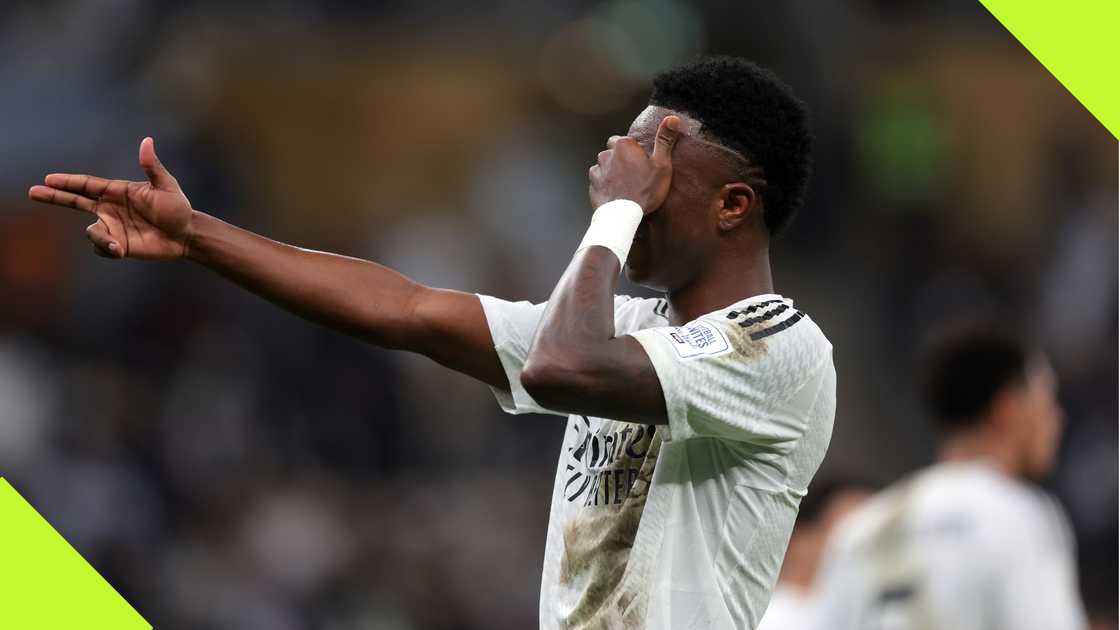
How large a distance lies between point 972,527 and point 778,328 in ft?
4.11

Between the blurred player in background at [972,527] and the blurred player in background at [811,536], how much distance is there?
1.82 m

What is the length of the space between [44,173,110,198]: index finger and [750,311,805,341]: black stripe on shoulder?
1.41 meters

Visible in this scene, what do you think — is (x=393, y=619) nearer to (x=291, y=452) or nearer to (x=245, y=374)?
(x=291, y=452)

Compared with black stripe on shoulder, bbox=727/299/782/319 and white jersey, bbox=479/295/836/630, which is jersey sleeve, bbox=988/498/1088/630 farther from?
black stripe on shoulder, bbox=727/299/782/319

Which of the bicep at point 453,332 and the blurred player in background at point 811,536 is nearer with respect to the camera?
the bicep at point 453,332

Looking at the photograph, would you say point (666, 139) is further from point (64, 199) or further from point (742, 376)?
point (64, 199)

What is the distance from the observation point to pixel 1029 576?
3.83 metres

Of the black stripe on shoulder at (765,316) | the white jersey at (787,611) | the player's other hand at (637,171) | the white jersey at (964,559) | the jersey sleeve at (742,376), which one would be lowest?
the white jersey at (787,611)

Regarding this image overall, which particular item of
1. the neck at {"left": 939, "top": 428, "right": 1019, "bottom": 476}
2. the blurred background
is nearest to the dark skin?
the neck at {"left": 939, "top": 428, "right": 1019, "bottom": 476}

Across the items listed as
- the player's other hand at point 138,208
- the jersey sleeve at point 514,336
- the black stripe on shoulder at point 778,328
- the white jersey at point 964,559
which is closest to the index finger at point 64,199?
the player's other hand at point 138,208

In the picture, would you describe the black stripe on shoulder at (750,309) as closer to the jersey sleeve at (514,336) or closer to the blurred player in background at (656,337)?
the blurred player in background at (656,337)

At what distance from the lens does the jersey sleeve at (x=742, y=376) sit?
9.43 feet

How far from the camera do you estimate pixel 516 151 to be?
11.0m

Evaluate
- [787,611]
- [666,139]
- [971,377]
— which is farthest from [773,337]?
[787,611]
